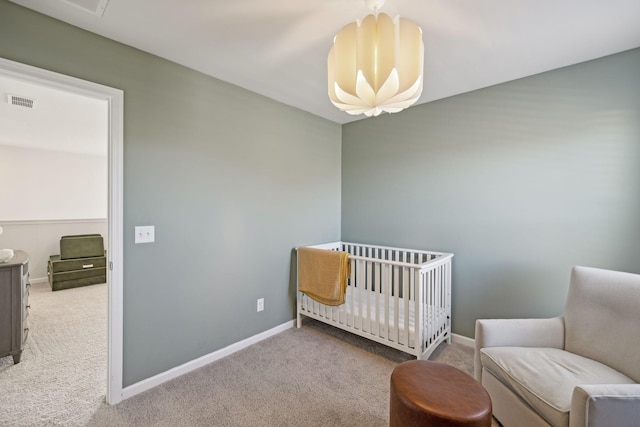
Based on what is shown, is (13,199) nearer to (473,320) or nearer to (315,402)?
(315,402)

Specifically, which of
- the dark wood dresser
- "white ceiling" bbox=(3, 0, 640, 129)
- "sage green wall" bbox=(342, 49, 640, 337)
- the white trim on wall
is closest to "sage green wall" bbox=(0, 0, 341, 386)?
"white ceiling" bbox=(3, 0, 640, 129)

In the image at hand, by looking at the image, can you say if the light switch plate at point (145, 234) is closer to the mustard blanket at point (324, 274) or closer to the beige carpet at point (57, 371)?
the beige carpet at point (57, 371)

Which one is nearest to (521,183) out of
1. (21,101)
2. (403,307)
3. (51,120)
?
(403,307)

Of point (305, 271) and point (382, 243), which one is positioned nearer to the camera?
point (305, 271)

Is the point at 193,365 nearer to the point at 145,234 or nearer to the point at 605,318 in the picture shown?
the point at 145,234

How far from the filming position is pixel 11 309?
2.11 meters

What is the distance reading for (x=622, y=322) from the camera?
146 cm

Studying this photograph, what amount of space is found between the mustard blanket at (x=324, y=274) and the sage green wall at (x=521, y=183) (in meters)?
0.85

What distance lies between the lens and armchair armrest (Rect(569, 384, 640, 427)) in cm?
98

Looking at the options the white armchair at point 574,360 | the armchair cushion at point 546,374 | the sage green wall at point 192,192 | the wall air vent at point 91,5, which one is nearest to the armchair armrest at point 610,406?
the white armchair at point 574,360

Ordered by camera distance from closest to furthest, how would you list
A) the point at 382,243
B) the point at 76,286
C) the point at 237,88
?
the point at 237,88
the point at 382,243
the point at 76,286

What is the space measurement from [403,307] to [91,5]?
2.99 meters

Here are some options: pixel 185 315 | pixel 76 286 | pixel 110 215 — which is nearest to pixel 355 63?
pixel 110 215

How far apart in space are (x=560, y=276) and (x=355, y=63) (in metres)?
2.26
